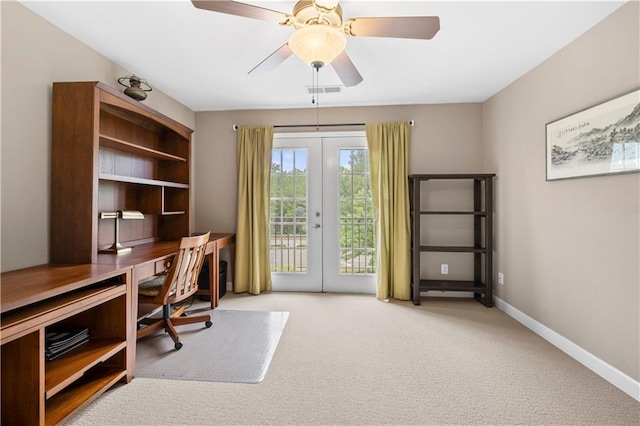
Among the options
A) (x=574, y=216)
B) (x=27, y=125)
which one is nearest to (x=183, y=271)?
(x=27, y=125)

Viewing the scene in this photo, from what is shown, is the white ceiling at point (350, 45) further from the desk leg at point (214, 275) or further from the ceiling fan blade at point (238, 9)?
the desk leg at point (214, 275)

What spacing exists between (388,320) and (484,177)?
1910mm

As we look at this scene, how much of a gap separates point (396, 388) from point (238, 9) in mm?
2397

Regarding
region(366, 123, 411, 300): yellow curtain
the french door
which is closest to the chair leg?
the french door

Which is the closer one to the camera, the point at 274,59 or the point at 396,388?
the point at 396,388

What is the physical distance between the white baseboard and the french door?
5.37 feet

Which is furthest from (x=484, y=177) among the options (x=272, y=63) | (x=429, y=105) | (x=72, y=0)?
(x=72, y=0)

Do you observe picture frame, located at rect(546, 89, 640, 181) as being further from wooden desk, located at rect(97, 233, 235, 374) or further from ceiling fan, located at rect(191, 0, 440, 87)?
wooden desk, located at rect(97, 233, 235, 374)

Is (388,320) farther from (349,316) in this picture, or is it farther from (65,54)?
(65,54)

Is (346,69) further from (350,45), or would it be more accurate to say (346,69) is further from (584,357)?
(584,357)

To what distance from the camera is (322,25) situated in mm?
1543

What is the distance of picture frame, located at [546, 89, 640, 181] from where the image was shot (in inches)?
70.5

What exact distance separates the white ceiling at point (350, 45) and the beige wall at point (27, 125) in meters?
0.15

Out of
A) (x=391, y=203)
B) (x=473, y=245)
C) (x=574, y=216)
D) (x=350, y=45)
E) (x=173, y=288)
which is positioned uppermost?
(x=350, y=45)
